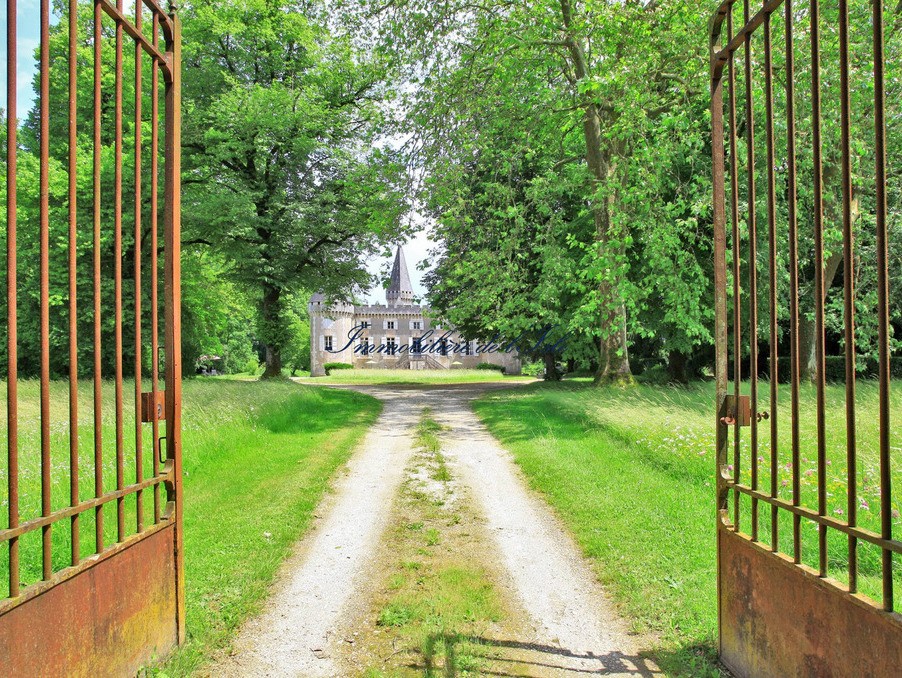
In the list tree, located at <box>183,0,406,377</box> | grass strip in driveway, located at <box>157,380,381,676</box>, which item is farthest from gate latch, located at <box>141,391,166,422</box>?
tree, located at <box>183,0,406,377</box>

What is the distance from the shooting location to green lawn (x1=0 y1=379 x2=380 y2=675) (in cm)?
451

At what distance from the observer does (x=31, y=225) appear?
64.4 feet

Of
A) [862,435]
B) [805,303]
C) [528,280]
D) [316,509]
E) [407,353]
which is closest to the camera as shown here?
[316,509]

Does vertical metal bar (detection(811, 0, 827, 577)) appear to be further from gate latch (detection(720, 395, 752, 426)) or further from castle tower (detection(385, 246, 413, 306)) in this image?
castle tower (detection(385, 246, 413, 306))

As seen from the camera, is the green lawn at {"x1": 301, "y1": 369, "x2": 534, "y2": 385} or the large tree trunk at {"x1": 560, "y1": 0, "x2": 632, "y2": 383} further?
the green lawn at {"x1": 301, "y1": 369, "x2": 534, "y2": 385}

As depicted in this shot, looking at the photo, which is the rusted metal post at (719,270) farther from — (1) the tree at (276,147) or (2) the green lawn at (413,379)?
(2) the green lawn at (413,379)

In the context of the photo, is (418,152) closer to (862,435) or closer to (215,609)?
(862,435)

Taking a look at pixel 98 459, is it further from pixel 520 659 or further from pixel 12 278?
pixel 520 659

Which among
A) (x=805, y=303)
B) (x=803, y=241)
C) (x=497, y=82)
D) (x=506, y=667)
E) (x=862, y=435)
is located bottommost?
(x=506, y=667)

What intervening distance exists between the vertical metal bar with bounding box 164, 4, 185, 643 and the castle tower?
71.8 m

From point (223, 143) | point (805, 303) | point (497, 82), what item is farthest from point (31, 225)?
point (805, 303)

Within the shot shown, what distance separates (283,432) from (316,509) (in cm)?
542

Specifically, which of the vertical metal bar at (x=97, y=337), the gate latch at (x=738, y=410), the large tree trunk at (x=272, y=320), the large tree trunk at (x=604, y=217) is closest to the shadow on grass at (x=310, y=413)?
the large tree trunk at (x=272, y=320)

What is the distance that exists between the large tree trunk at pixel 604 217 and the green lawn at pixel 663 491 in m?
2.23
